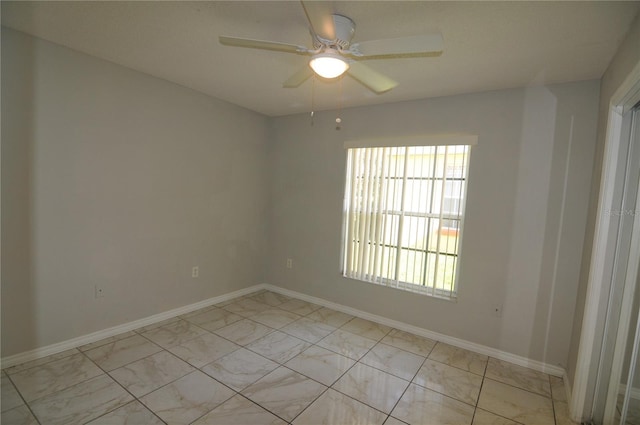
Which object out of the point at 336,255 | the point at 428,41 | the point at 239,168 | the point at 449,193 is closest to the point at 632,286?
the point at 449,193

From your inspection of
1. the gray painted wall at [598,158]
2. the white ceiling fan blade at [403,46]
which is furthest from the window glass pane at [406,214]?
the white ceiling fan blade at [403,46]

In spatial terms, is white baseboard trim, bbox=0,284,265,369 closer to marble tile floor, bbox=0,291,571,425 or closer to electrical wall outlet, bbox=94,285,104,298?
marble tile floor, bbox=0,291,571,425

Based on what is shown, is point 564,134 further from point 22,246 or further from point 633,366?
point 22,246

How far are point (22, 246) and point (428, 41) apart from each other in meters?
3.04

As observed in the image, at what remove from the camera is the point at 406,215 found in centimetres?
305

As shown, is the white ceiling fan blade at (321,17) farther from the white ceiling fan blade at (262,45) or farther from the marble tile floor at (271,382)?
the marble tile floor at (271,382)

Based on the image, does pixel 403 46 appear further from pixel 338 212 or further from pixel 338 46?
pixel 338 212

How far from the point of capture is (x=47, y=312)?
230 cm

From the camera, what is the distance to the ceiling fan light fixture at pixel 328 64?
62.7 inches

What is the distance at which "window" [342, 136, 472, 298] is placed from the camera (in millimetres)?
2832

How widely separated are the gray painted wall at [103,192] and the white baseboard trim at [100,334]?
0.16 ft

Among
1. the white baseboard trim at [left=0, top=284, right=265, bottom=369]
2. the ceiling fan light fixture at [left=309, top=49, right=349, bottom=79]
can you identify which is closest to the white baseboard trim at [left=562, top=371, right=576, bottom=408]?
the ceiling fan light fixture at [left=309, top=49, right=349, bottom=79]

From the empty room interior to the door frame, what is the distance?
0.01 meters

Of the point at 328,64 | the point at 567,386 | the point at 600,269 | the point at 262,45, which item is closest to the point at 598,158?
the point at 600,269
